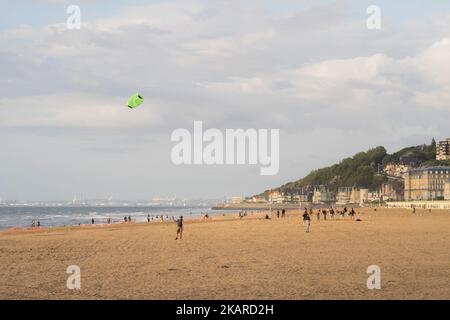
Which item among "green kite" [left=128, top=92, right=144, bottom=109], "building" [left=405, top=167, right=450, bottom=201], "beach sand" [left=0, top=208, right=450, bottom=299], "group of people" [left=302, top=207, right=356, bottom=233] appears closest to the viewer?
"beach sand" [left=0, top=208, right=450, bottom=299]

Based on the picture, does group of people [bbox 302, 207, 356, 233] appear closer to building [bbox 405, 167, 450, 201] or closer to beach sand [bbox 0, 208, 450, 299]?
beach sand [bbox 0, 208, 450, 299]

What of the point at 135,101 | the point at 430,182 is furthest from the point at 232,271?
the point at 430,182

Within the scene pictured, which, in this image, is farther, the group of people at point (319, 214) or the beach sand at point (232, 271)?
the group of people at point (319, 214)

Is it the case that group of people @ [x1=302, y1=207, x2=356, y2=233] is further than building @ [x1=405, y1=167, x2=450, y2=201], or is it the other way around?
building @ [x1=405, y1=167, x2=450, y2=201]

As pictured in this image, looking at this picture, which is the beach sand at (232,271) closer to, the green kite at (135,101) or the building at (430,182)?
the green kite at (135,101)

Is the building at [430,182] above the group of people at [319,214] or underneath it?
above

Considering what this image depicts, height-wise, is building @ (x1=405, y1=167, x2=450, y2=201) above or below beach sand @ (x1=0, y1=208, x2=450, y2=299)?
above

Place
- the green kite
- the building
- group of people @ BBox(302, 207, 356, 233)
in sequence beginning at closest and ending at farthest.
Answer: the green kite < group of people @ BBox(302, 207, 356, 233) < the building

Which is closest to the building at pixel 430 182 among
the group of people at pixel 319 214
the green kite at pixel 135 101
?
the group of people at pixel 319 214

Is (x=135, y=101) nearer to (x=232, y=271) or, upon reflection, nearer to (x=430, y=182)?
(x=232, y=271)

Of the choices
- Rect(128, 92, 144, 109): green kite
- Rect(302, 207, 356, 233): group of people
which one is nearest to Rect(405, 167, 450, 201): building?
Rect(302, 207, 356, 233): group of people

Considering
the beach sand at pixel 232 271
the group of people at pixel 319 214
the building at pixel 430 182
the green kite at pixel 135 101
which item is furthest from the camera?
the building at pixel 430 182
